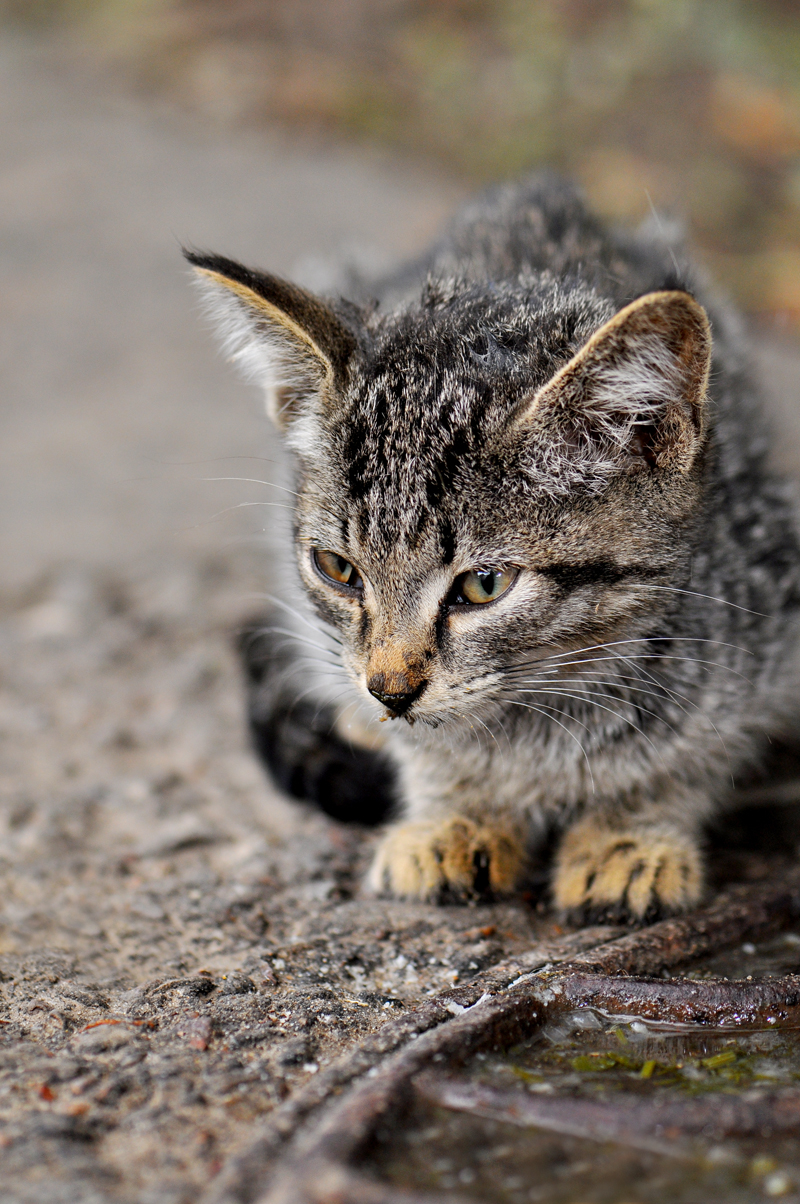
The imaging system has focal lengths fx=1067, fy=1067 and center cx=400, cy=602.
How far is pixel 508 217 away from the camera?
3.72m

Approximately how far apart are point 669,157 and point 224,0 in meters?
5.73

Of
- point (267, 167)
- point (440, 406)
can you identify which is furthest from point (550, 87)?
point (440, 406)

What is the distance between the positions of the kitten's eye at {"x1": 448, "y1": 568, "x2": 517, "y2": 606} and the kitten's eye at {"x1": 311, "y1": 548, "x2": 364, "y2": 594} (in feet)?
0.86

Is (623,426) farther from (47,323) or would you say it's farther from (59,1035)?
(47,323)

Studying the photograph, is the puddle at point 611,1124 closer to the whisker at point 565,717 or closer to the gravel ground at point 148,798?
the gravel ground at point 148,798

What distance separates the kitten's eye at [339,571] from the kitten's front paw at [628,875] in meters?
0.88

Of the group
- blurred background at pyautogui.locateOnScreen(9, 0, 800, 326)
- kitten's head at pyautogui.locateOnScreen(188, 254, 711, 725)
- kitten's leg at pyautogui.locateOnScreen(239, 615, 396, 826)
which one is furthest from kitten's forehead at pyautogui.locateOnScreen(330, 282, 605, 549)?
blurred background at pyautogui.locateOnScreen(9, 0, 800, 326)

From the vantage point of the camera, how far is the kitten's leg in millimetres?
2998

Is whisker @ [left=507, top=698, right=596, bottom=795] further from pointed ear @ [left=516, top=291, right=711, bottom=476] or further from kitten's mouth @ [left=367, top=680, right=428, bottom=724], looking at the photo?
pointed ear @ [left=516, top=291, right=711, bottom=476]

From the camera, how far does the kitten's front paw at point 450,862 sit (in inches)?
103

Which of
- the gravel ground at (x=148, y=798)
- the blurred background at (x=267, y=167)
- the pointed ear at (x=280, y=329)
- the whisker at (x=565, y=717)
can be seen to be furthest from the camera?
the blurred background at (x=267, y=167)

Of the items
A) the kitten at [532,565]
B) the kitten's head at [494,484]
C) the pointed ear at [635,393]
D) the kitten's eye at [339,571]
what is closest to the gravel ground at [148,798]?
the kitten at [532,565]

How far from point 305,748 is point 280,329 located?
3.90 ft

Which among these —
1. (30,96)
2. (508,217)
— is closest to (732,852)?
(508,217)
